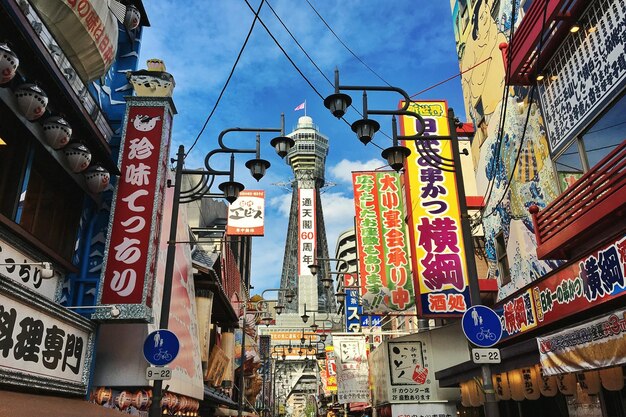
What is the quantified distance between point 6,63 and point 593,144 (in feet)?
36.4

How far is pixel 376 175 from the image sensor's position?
23000mm

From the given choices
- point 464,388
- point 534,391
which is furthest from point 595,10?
point 464,388

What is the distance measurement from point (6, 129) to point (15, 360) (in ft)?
13.7

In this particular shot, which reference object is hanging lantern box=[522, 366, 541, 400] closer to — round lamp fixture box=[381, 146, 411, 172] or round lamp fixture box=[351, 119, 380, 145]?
round lamp fixture box=[381, 146, 411, 172]

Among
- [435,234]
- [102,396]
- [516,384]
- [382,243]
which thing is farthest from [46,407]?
[382,243]

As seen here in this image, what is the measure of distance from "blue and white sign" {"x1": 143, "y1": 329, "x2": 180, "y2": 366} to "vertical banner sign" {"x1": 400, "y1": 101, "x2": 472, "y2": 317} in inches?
327

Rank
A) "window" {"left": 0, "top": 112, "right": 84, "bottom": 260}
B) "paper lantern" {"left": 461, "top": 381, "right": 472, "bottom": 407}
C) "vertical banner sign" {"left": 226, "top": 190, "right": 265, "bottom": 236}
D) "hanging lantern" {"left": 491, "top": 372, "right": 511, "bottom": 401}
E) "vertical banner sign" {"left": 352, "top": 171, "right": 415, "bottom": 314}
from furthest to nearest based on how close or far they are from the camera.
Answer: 1. "vertical banner sign" {"left": 226, "top": 190, "right": 265, "bottom": 236}
2. "vertical banner sign" {"left": 352, "top": 171, "right": 415, "bottom": 314}
3. "paper lantern" {"left": 461, "top": 381, "right": 472, "bottom": 407}
4. "hanging lantern" {"left": 491, "top": 372, "right": 511, "bottom": 401}
5. "window" {"left": 0, "top": 112, "right": 84, "bottom": 260}

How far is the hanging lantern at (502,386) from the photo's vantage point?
1262 cm

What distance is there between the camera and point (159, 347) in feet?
33.1

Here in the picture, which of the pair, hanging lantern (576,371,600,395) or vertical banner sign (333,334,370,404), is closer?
hanging lantern (576,371,600,395)

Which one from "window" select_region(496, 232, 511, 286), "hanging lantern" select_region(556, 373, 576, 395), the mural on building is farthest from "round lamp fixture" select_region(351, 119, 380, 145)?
"window" select_region(496, 232, 511, 286)

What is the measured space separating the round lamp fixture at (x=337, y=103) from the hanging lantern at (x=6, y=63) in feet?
17.9

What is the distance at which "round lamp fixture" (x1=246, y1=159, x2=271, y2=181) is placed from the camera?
13.0m

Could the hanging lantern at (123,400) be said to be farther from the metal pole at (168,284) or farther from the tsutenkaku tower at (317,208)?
the tsutenkaku tower at (317,208)
